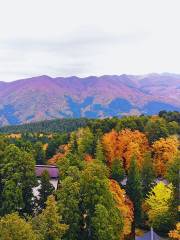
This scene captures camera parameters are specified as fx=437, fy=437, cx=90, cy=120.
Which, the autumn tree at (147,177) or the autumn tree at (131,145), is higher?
the autumn tree at (131,145)

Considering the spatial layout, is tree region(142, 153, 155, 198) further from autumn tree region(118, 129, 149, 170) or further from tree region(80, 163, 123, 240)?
tree region(80, 163, 123, 240)

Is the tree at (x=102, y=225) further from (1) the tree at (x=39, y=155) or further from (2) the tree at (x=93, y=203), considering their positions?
(1) the tree at (x=39, y=155)

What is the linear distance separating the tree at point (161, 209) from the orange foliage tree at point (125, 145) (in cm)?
1553

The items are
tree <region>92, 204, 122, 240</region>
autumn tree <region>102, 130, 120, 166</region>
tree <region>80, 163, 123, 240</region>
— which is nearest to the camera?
tree <region>92, 204, 122, 240</region>

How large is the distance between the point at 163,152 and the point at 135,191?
17760 millimetres

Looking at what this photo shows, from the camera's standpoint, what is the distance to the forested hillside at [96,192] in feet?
134

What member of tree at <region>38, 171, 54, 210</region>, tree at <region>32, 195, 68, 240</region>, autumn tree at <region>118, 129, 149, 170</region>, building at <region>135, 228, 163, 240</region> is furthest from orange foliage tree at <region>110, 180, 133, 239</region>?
autumn tree at <region>118, 129, 149, 170</region>

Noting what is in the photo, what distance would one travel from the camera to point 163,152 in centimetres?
7556

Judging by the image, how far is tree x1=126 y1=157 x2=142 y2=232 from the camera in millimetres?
58812

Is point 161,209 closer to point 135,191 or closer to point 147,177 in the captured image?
point 135,191

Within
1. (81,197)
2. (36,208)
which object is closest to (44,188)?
(36,208)

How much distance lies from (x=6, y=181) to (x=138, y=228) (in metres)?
20.8

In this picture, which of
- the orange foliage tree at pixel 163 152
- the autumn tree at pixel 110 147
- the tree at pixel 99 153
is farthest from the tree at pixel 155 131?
the tree at pixel 99 153

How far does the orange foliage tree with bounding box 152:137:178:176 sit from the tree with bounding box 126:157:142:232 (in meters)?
13.2
